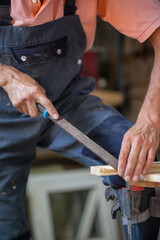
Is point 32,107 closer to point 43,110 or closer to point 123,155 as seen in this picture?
point 43,110

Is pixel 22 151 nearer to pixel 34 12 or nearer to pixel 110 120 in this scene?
pixel 110 120

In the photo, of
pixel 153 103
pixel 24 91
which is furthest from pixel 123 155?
pixel 24 91

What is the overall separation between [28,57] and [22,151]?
0.34m

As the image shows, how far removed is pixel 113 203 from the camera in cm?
102

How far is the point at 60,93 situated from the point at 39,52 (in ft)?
0.52

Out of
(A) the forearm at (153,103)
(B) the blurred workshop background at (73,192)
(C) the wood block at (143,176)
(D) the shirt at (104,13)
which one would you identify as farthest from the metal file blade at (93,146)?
(B) the blurred workshop background at (73,192)

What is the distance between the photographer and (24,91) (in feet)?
3.25

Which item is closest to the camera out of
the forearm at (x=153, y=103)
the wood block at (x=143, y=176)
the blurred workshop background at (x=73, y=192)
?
the wood block at (x=143, y=176)

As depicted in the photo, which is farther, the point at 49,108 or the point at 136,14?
the point at 136,14

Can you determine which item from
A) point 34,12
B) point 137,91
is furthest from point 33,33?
point 137,91

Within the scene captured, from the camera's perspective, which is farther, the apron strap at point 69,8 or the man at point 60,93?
the apron strap at point 69,8

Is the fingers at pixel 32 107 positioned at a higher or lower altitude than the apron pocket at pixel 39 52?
lower

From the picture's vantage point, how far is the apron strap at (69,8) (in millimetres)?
1116

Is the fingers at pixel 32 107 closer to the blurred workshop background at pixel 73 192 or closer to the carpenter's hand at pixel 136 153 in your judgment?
the carpenter's hand at pixel 136 153
